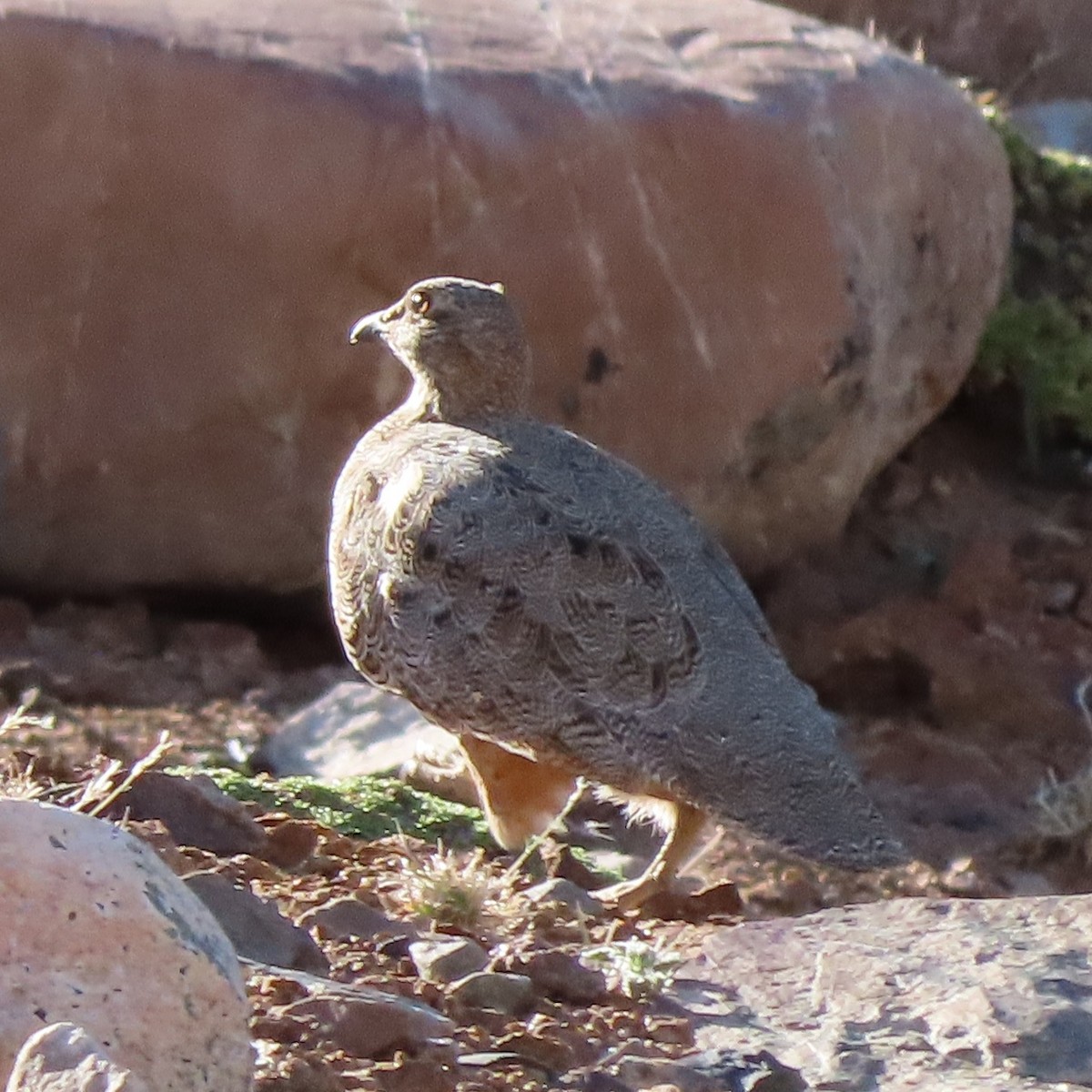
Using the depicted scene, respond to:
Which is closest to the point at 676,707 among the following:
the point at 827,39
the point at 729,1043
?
the point at 729,1043

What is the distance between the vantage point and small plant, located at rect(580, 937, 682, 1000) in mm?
4348

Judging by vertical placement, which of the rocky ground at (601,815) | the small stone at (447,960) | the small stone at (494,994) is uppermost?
the small stone at (494,994)

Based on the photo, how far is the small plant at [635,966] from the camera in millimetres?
4348

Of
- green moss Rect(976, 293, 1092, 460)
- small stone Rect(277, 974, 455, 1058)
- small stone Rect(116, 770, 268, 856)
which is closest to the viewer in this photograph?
small stone Rect(277, 974, 455, 1058)

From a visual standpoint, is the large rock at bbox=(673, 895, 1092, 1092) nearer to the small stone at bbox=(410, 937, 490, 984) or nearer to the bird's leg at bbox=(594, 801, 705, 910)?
the small stone at bbox=(410, 937, 490, 984)

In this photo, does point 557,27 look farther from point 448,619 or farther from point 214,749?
point 448,619

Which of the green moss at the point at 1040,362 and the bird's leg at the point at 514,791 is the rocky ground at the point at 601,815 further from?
the green moss at the point at 1040,362

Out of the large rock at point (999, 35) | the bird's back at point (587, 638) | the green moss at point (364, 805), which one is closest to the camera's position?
the bird's back at point (587, 638)

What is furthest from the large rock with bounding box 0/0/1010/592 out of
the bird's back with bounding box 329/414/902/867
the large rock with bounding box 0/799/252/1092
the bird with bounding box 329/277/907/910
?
the large rock with bounding box 0/799/252/1092

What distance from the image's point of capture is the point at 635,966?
4.37m

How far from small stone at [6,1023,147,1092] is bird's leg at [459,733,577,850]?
3.56 m

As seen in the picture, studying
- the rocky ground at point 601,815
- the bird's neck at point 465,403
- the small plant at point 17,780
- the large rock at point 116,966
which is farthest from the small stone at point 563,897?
the large rock at point 116,966

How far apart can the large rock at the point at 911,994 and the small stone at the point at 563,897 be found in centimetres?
47

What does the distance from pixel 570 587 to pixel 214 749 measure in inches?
92.8
